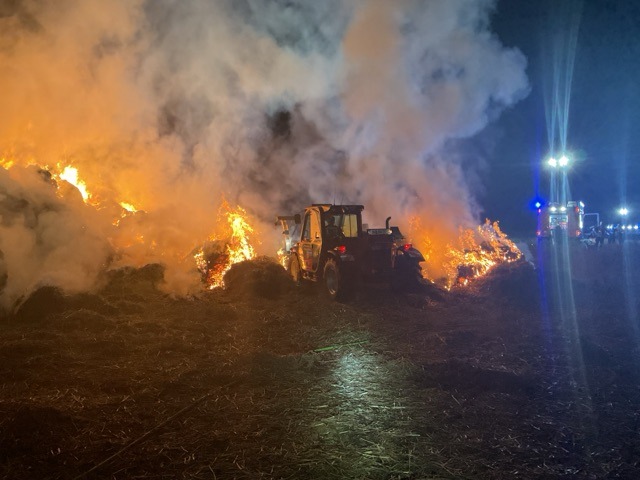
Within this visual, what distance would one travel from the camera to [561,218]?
31.8 meters

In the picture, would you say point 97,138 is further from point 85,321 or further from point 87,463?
point 87,463

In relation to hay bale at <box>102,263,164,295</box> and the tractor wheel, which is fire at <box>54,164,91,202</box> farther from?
the tractor wheel

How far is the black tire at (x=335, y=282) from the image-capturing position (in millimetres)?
11734

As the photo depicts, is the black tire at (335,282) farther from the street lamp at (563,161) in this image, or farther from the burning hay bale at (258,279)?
the street lamp at (563,161)

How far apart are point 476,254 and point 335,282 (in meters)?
7.55

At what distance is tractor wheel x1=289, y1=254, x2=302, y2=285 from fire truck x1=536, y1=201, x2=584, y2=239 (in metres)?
23.2

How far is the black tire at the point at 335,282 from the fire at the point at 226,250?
3264 mm

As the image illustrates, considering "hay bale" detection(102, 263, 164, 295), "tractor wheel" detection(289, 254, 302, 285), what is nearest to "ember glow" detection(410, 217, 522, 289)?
"tractor wheel" detection(289, 254, 302, 285)

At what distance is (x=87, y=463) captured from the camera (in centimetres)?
378

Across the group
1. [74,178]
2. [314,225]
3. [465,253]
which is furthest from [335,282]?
[74,178]

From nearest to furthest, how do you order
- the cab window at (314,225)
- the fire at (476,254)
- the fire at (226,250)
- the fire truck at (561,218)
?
the cab window at (314,225), the fire at (226,250), the fire at (476,254), the fire truck at (561,218)

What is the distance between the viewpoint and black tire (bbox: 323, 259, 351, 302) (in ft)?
38.5

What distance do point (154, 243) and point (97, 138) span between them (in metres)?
4.79

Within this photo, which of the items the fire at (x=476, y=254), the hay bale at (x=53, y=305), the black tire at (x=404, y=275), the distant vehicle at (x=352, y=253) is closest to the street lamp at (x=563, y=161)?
the fire at (x=476, y=254)
